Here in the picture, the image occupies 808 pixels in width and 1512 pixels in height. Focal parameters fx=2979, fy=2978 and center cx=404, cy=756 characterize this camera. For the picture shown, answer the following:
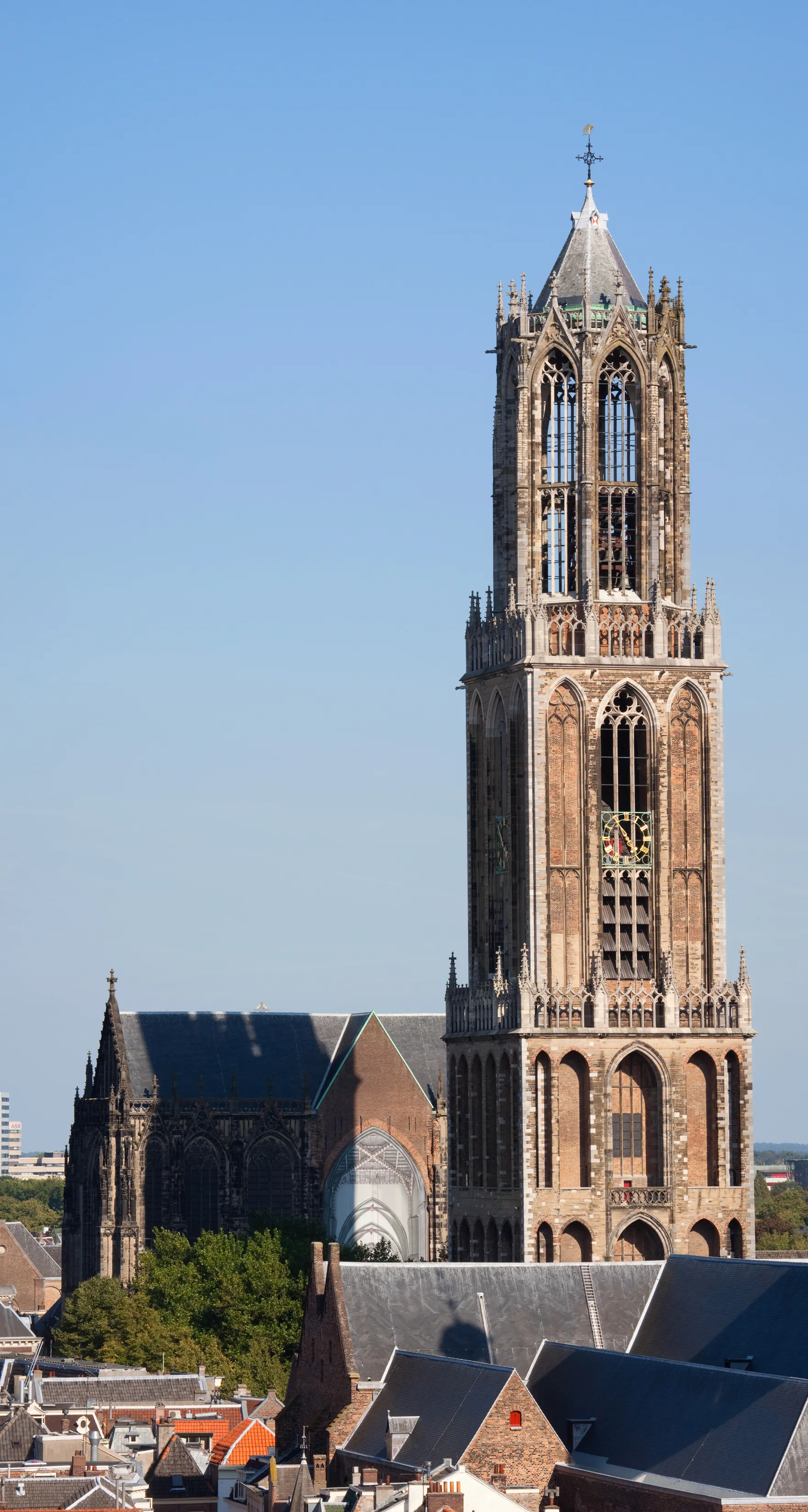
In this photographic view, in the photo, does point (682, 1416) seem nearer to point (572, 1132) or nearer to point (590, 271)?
point (572, 1132)

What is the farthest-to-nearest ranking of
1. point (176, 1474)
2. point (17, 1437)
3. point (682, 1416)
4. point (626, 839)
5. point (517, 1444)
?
point (626, 839), point (17, 1437), point (176, 1474), point (517, 1444), point (682, 1416)

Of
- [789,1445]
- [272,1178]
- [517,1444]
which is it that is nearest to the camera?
[789,1445]

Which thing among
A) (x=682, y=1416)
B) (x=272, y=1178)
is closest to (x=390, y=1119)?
(x=272, y=1178)

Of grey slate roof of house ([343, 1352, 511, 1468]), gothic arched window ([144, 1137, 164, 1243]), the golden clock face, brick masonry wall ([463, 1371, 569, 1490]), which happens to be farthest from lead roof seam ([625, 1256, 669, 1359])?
gothic arched window ([144, 1137, 164, 1243])

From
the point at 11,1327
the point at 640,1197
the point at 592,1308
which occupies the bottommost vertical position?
the point at 11,1327

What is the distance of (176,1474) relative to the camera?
89.4 metres

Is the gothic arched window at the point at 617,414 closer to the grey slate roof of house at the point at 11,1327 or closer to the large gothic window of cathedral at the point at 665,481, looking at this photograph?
the large gothic window of cathedral at the point at 665,481

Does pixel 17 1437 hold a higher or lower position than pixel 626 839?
lower

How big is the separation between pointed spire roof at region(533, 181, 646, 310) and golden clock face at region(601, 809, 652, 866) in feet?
57.2

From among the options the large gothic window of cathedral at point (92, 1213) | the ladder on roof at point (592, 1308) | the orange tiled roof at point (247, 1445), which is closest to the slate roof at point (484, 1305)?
the ladder on roof at point (592, 1308)

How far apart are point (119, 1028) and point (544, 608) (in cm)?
4670

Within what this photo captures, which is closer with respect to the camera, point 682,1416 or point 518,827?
point 682,1416

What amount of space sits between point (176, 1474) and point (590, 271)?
41475mm

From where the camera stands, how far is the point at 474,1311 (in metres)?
80.1
